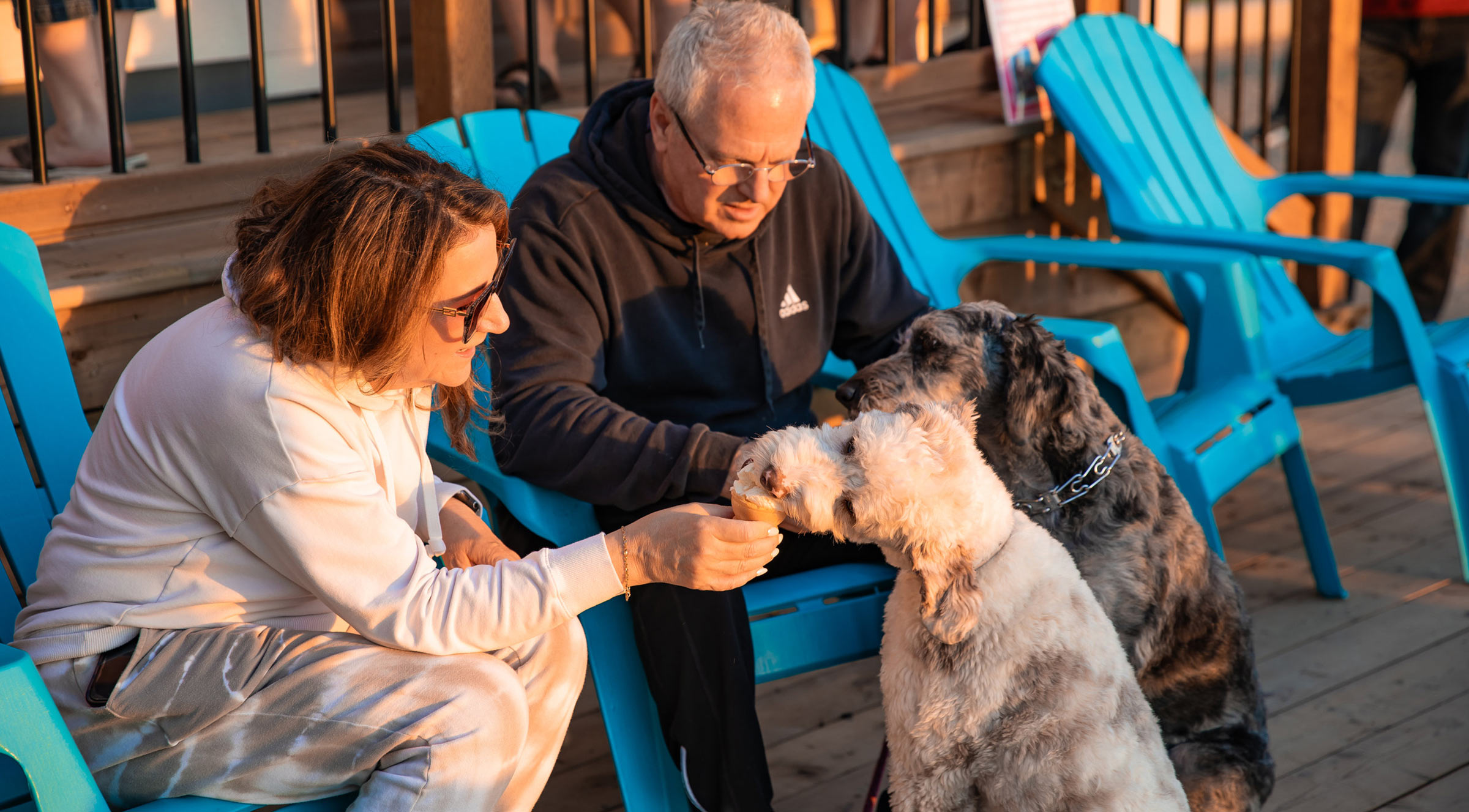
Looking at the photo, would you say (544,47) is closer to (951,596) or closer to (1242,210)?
(1242,210)

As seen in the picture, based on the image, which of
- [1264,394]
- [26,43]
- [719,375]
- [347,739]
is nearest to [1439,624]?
[1264,394]

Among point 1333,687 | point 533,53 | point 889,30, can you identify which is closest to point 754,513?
point 1333,687

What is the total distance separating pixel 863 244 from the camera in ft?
9.45

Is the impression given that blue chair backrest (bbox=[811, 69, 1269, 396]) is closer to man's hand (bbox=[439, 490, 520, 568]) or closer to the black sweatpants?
the black sweatpants

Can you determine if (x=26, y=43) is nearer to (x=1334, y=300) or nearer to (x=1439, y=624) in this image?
(x=1439, y=624)

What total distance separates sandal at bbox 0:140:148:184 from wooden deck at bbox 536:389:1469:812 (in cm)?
180

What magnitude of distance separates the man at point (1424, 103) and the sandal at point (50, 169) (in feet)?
14.9

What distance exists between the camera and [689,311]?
2625 mm

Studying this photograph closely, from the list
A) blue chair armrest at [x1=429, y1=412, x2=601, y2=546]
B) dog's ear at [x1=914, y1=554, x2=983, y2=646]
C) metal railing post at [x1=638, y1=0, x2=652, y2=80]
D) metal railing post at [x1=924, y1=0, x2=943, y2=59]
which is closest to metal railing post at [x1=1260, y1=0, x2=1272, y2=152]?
metal railing post at [x1=924, y1=0, x2=943, y2=59]

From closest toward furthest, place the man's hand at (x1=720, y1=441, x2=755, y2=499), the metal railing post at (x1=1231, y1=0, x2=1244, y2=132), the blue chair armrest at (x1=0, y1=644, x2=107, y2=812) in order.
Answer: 1. the blue chair armrest at (x1=0, y1=644, x2=107, y2=812)
2. the man's hand at (x1=720, y1=441, x2=755, y2=499)
3. the metal railing post at (x1=1231, y1=0, x2=1244, y2=132)

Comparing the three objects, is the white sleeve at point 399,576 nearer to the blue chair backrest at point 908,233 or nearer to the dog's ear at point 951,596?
the dog's ear at point 951,596

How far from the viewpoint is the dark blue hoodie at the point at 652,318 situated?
2.31 meters

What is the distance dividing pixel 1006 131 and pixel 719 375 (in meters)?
2.13

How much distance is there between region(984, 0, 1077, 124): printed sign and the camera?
14.3 feet
